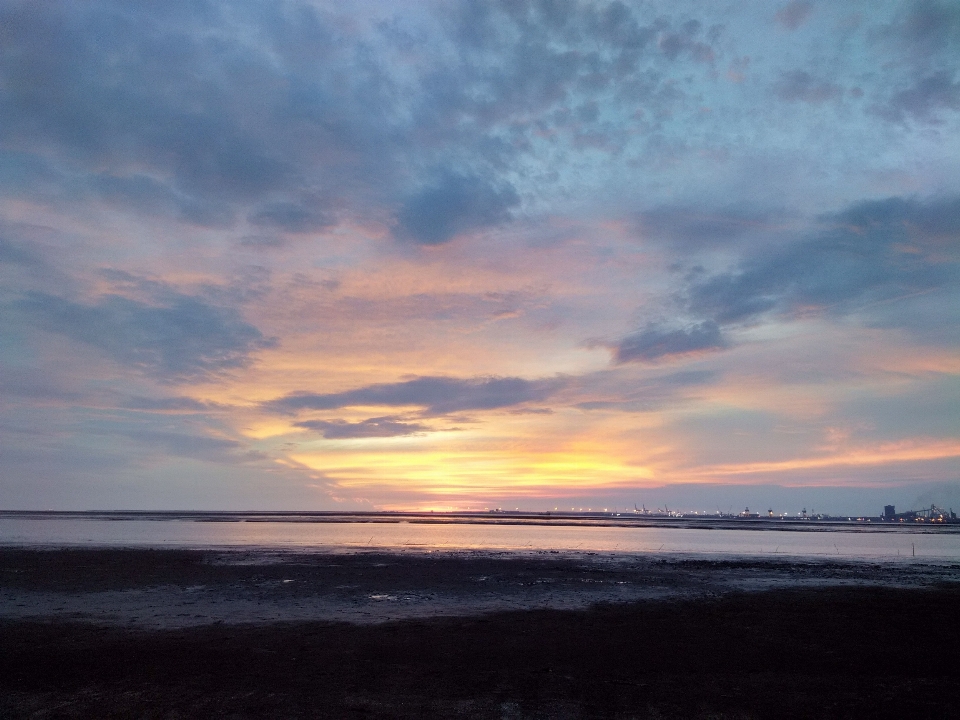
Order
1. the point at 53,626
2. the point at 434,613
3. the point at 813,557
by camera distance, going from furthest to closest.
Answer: the point at 813,557 < the point at 434,613 < the point at 53,626

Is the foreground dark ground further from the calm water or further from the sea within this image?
the calm water

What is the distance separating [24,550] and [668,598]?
156 ft

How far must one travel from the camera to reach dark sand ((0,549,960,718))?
12938mm

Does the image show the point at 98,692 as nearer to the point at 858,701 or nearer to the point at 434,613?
the point at 434,613

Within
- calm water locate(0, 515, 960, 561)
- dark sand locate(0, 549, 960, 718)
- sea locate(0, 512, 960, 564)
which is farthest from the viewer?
calm water locate(0, 515, 960, 561)

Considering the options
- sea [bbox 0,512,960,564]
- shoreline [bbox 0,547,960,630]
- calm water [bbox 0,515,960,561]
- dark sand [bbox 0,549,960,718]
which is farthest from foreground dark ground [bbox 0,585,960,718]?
calm water [bbox 0,515,960,561]

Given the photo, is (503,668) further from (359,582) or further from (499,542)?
(499,542)

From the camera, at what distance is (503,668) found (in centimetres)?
1552

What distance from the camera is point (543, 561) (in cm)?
4359

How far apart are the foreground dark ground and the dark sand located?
2.8 inches

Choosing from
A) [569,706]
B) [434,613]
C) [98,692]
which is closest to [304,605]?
[434,613]

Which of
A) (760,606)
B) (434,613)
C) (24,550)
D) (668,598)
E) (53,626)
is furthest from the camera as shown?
(24,550)

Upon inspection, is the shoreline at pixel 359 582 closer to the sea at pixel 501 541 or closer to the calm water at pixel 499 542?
the sea at pixel 501 541

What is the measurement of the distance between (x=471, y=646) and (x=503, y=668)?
7.94 feet
